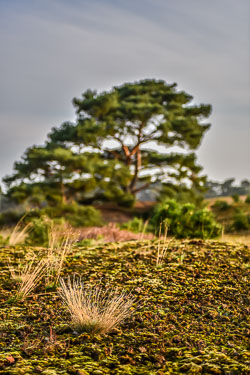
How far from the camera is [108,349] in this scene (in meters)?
2.55

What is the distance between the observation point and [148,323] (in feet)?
9.59

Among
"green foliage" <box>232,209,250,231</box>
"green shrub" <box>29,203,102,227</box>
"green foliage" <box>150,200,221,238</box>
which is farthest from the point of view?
"green shrub" <box>29,203,102,227</box>

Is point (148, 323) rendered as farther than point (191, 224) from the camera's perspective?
No

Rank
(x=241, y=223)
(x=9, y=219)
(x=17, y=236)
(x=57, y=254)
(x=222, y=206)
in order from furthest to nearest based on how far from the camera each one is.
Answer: (x=222, y=206)
(x=9, y=219)
(x=241, y=223)
(x=17, y=236)
(x=57, y=254)

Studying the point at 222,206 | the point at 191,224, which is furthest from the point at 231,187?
the point at 191,224

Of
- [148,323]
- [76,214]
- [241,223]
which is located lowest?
[148,323]

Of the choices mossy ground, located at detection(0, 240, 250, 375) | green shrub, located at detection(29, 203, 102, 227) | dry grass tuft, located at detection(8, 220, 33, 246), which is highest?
green shrub, located at detection(29, 203, 102, 227)

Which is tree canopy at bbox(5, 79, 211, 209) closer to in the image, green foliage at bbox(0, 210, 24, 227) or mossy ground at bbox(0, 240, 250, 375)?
green foliage at bbox(0, 210, 24, 227)

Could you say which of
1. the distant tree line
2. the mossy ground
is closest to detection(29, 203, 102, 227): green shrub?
the mossy ground

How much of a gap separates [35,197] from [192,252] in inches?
523

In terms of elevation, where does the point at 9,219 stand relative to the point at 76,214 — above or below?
below

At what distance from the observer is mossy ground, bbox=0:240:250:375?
7.82ft

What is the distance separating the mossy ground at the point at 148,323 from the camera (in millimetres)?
2385

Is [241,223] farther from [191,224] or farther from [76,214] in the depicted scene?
[191,224]
